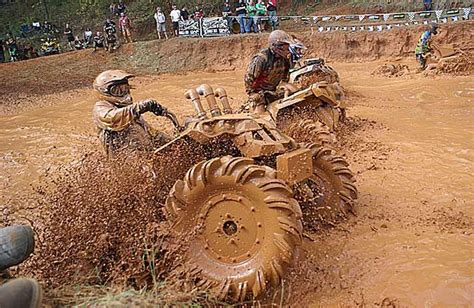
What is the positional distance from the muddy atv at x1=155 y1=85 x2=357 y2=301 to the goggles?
45.6 inches

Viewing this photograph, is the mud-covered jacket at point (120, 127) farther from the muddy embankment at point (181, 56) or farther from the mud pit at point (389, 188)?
the muddy embankment at point (181, 56)

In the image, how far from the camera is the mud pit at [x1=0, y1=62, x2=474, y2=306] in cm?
430

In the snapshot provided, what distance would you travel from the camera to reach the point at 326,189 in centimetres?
534

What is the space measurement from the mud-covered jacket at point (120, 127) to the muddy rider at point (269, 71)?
2032 millimetres

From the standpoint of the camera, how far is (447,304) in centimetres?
396

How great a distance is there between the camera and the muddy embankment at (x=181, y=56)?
17.0 meters

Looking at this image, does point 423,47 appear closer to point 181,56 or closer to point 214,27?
point 214,27

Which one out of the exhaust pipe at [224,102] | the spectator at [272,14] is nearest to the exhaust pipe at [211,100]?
the exhaust pipe at [224,102]

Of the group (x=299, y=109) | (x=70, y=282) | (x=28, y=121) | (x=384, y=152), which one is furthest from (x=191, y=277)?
(x=28, y=121)

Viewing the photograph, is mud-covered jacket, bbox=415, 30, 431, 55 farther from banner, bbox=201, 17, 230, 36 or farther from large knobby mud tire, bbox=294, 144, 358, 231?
large knobby mud tire, bbox=294, 144, 358, 231

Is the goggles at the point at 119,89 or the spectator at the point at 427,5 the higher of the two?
the goggles at the point at 119,89

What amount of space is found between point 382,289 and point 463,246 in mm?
1085

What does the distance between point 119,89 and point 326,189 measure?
98.0 inches

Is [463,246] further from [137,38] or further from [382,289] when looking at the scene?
[137,38]
